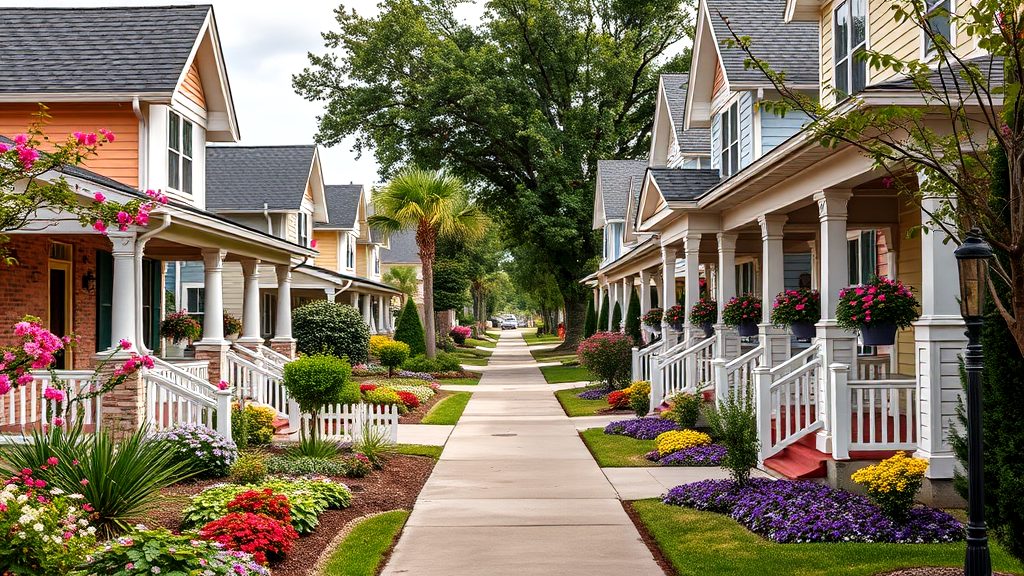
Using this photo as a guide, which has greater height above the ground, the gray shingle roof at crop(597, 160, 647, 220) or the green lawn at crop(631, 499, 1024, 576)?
the gray shingle roof at crop(597, 160, 647, 220)

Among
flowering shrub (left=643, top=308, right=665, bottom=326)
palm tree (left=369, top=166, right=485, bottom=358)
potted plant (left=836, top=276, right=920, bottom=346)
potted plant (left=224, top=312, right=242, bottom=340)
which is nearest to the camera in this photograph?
potted plant (left=836, top=276, right=920, bottom=346)

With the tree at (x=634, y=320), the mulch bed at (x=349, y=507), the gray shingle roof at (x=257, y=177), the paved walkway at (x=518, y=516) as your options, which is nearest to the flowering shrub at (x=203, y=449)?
the mulch bed at (x=349, y=507)

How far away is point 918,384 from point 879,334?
4.75 feet

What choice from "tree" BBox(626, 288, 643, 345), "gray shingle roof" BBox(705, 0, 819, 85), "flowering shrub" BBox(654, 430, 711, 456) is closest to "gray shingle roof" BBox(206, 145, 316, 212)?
"tree" BBox(626, 288, 643, 345)

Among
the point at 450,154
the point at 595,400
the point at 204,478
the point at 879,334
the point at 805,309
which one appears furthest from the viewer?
the point at 450,154

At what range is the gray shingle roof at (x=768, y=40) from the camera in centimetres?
1922

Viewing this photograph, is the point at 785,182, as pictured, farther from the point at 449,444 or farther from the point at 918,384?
the point at 449,444

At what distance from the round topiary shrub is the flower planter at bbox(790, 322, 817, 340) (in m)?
19.8

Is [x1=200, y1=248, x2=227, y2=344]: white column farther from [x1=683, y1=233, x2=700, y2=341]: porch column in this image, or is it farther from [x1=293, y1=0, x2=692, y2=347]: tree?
[x1=293, y1=0, x2=692, y2=347]: tree

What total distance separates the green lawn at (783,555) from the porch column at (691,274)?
10166mm

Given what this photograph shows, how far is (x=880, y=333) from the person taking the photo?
1120cm

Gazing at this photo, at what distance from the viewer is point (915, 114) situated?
6.40m

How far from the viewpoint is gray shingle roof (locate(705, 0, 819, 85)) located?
19.2 meters

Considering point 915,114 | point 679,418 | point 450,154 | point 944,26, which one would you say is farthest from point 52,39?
point 450,154
